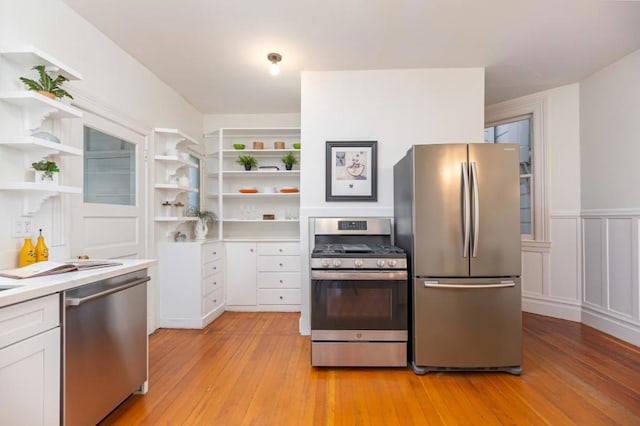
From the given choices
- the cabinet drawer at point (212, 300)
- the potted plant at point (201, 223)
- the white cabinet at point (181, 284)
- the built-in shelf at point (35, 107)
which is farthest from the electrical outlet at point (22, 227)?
the potted plant at point (201, 223)

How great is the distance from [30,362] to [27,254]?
0.78 meters

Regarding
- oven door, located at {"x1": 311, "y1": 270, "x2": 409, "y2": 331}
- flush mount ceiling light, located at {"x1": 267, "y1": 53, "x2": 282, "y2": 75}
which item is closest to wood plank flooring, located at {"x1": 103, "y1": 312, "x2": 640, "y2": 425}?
oven door, located at {"x1": 311, "y1": 270, "x2": 409, "y2": 331}

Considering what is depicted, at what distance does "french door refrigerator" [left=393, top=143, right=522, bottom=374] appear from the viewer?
2287 millimetres

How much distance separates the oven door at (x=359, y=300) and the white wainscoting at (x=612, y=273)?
225 centimetres

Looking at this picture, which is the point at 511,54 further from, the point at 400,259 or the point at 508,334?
the point at 508,334

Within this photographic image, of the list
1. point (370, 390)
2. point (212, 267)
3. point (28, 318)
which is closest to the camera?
point (28, 318)

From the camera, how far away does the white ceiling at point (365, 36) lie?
7.15ft

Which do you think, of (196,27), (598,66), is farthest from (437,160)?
(598,66)

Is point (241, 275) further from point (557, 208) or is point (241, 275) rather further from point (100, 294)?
point (557, 208)

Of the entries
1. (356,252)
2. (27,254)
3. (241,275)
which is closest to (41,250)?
(27,254)

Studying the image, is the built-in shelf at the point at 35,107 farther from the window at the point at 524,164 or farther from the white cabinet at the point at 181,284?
the window at the point at 524,164

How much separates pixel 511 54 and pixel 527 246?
222cm

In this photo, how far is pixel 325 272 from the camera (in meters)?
2.39

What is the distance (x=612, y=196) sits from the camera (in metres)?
3.06
